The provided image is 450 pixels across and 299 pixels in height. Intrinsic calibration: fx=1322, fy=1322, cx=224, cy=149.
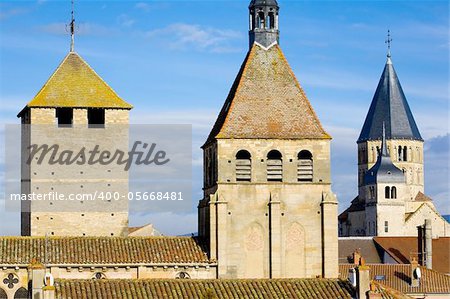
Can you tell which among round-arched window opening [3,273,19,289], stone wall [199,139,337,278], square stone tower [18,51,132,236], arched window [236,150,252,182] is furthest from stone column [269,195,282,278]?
round-arched window opening [3,273,19,289]

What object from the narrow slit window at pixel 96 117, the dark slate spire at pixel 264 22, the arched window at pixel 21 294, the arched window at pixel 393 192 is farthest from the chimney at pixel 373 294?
the arched window at pixel 393 192

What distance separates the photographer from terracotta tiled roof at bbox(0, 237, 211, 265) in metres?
61.4

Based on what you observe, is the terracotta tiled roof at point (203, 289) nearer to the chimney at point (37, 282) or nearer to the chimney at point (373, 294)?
the chimney at point (37, 282)

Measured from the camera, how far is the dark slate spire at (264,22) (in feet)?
224

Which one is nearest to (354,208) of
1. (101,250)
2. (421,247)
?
(421,247)

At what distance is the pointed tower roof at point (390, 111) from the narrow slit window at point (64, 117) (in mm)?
114088

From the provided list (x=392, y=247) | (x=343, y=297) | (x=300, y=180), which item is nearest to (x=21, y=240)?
(x=300, y=180)

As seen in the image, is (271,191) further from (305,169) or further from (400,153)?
(400,153)

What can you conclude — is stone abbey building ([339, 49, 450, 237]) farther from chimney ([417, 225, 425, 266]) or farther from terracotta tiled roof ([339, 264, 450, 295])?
terracotta tiled roof ([339, 264, 450, 295])

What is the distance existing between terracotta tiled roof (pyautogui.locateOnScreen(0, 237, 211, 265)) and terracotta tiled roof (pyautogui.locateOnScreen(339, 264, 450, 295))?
89.6ft

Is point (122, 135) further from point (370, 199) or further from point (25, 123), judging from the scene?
point (370, 199)

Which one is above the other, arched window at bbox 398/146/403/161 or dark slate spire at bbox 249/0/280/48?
dark slate spire at bbox 249/0/280/48

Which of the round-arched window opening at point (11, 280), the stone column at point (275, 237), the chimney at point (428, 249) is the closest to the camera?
the round-arched window opening at point (11, 280)

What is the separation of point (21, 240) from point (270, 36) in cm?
1675
